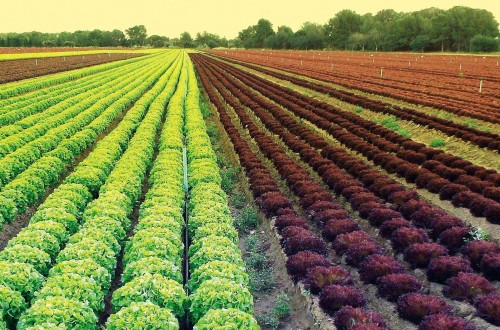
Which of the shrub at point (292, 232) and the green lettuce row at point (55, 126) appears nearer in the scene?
the shrub at point (292, 232)

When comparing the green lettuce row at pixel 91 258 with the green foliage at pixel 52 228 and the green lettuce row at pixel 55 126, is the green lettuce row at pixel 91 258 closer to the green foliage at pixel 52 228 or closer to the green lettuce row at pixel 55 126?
the green foliage at pixel 52 228

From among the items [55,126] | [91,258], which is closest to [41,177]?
[91,258]

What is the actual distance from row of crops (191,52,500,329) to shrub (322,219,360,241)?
3 centimetres

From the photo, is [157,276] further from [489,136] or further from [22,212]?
[489,136]

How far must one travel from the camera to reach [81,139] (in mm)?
19562

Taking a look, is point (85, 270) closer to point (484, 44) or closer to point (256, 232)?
point (256, 232)

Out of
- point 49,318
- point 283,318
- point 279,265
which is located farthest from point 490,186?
point 49,318

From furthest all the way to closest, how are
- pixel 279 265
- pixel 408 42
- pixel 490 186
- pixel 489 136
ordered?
pixel 408 42, pixel 489 136, pixel 490 186, pixel 279 265

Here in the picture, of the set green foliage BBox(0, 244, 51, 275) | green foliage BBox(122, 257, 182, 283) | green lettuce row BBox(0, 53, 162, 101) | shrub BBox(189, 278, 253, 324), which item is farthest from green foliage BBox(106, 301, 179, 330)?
green lettuce row BBox(0, 53, 162, 101)

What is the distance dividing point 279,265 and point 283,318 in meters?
1.99

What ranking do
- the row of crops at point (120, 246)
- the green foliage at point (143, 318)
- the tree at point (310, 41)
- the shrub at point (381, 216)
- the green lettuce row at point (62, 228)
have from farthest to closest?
1. the tree at point (310, 41)
2. the shrub at point (381, 216)
3. the green lettuce row at point (62, 228)
4. the row of crops at point (120, 246)
5. the green foliage at point (143, 318)

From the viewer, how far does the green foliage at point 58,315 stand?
6.82 metres

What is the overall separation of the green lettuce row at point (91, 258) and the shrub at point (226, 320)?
3.42ft

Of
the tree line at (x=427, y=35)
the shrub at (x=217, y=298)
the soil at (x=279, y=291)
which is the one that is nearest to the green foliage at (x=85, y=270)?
the shrub at (x=217, y=298)
